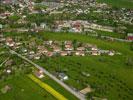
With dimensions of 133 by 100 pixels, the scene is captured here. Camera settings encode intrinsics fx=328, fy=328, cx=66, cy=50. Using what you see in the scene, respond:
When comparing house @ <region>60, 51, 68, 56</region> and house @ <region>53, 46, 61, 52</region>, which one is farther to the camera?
house @ <region>53, 46, 61, 52</region>

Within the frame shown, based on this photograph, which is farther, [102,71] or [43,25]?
[43,25]

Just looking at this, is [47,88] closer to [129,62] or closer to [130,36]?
[129,62]

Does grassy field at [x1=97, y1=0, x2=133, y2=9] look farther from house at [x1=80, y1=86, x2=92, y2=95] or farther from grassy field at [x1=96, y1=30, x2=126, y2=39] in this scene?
house at [x1=80, y1=86, x2=92, y2=95]

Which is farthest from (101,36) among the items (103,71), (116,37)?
(103,71)

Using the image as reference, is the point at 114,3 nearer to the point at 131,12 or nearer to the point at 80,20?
Answer: the point at 131,12

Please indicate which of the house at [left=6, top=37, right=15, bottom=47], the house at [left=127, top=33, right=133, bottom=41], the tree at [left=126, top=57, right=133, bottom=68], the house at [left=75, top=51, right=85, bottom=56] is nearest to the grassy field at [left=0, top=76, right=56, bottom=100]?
the house at [left=75, top=51, right=85, bottom=56]

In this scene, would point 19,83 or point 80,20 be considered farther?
point 80,20

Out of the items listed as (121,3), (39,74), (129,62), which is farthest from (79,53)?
(121,3)

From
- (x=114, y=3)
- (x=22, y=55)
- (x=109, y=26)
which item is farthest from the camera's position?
(x=114, y=3)

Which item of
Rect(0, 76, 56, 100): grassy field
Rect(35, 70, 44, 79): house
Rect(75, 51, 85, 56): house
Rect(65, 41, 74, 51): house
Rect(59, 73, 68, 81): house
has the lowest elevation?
Rect(0, 76, 56, 100): grassy field
